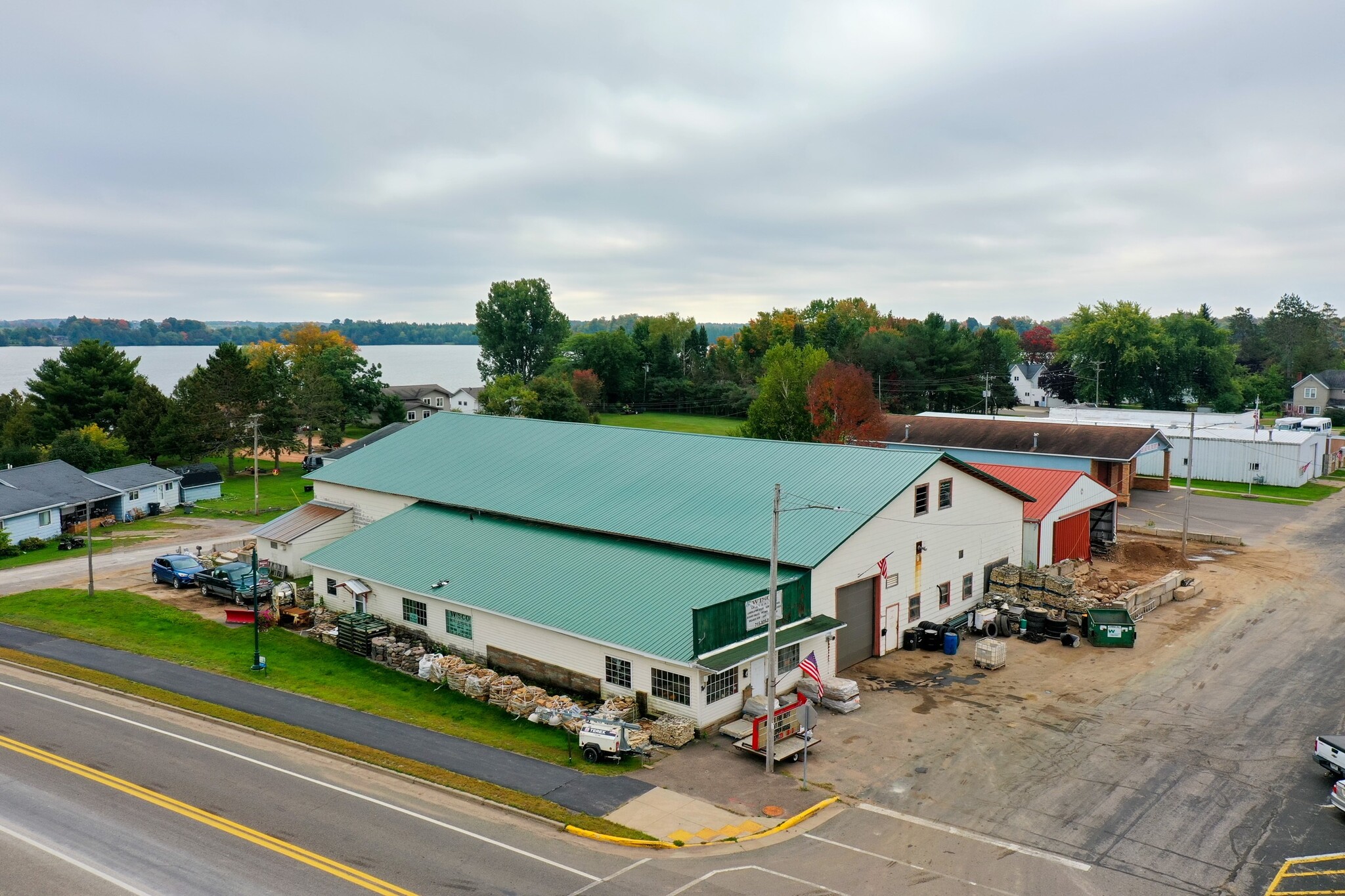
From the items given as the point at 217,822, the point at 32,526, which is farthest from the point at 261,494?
the point at 217,822

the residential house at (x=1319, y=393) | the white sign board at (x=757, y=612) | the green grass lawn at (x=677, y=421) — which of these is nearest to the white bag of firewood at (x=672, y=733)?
the white sign board at (x=757, y=612)

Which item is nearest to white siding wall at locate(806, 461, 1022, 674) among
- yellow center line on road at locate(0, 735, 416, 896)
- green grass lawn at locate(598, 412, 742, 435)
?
yellow center line on road at locate(0, 735, 416, 896)

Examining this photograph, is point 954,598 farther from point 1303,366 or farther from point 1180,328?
point 1303,366

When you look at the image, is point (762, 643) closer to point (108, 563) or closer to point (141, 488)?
point (108, 563)

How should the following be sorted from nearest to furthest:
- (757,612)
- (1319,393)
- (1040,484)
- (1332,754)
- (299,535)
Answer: (1332,754), (757,612), (299,535), (1040,484), (1319,393)

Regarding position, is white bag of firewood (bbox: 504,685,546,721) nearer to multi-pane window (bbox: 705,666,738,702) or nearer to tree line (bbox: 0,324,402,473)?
multi-pane window (bbox: 705,666,738,702)
